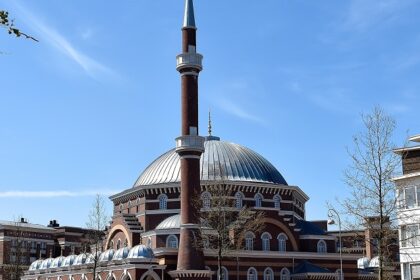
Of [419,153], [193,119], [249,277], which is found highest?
[193,119]

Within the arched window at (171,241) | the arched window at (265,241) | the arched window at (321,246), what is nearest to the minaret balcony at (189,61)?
the arched window at (171,241)

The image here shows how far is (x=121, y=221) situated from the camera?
74.2 meters

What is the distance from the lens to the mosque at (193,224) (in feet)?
200

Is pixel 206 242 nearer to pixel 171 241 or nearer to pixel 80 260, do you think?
pixel 171 241

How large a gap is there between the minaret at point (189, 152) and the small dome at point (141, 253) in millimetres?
4061

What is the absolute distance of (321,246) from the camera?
2940 inches

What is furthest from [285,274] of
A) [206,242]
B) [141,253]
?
[141,253]

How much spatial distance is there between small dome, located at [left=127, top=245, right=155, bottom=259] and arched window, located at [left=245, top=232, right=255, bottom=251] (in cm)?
1040

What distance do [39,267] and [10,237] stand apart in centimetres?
2636

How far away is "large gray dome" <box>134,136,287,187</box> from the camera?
246 feet

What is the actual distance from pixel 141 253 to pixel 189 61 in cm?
1868

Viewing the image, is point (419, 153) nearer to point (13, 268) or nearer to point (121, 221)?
point (121, 221)

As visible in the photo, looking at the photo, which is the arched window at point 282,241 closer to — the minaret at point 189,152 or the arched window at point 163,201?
the arched window at point 163,201

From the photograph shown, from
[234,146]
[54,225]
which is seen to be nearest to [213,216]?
[234,146]
